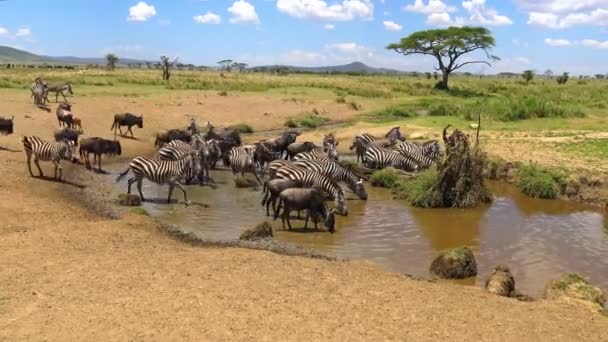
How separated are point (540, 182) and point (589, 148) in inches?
228

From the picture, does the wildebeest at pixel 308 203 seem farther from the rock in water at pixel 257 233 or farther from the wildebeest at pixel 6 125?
the wildebeest at pixel 6 125

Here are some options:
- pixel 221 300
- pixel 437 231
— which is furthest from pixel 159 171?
pixel 221 300

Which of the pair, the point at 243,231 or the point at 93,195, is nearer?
the point at 243,231

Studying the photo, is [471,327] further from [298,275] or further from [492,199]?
[492,199]

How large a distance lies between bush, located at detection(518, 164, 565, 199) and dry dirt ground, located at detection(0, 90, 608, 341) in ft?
29.1

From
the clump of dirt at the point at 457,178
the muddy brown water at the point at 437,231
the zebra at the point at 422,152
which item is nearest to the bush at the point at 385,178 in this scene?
the muddy brown water at the point at 437,231

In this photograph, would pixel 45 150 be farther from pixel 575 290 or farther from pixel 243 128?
pixel 575 290

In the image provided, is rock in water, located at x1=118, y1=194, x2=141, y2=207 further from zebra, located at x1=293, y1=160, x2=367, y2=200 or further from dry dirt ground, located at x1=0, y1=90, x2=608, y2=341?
zebra, located at x1=293, y1=160, x2=367, y2=200

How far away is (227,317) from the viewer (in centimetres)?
764

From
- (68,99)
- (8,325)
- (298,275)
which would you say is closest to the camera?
(8,325)

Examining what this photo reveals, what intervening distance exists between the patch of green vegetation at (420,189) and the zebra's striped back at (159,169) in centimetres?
617

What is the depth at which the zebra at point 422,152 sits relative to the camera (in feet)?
65.3

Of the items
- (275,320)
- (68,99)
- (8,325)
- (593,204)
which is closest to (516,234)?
(593,204)

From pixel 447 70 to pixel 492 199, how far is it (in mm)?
47446
